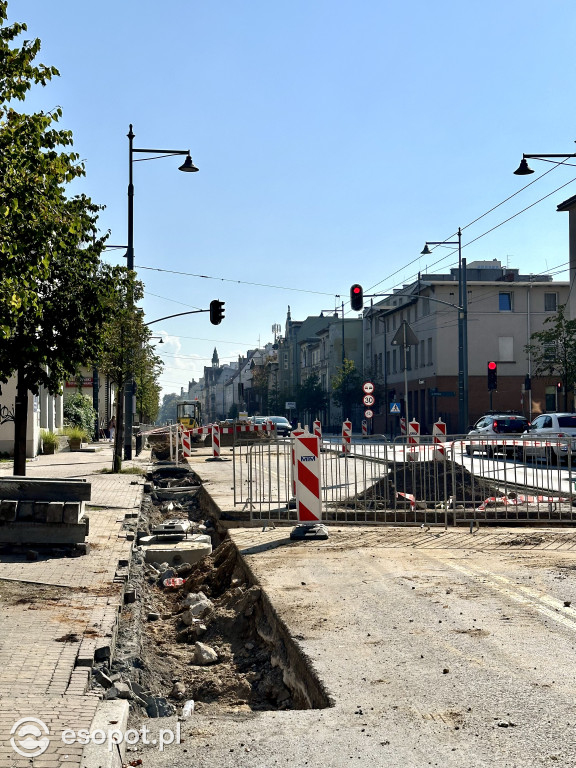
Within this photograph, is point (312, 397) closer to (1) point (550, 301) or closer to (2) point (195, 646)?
(1) point (550, 301)

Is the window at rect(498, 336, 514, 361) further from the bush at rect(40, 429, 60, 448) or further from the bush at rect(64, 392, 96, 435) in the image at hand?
the bush at rect(40, 429, 60, 448)

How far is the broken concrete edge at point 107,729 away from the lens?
3982 mm

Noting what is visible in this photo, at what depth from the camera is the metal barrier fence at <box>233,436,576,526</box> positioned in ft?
42.1

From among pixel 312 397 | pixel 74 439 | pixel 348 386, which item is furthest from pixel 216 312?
pixel 312 397

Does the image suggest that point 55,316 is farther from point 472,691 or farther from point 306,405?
point 306,405

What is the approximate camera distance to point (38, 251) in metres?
9.67

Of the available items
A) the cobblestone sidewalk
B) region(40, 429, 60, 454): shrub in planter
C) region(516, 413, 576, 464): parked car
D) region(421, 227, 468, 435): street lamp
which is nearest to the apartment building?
region(421, 227, 468, 435): street lamp

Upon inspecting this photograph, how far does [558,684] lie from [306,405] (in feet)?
297

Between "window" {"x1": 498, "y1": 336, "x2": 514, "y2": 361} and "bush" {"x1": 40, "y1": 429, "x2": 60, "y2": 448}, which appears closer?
"bush" {"x1": 40, "y1": 429, "x2": 60, "y2": 448}

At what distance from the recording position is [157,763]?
419 cm

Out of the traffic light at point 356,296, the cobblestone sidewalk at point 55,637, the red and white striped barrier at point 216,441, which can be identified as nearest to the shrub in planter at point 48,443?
the red and white striped barrier at point 216,441

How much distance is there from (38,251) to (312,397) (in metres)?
85.0

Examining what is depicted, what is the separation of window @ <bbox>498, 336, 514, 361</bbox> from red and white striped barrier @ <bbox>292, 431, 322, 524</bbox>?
55593mm

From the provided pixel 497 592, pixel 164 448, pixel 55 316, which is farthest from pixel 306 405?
pixel 497 592
